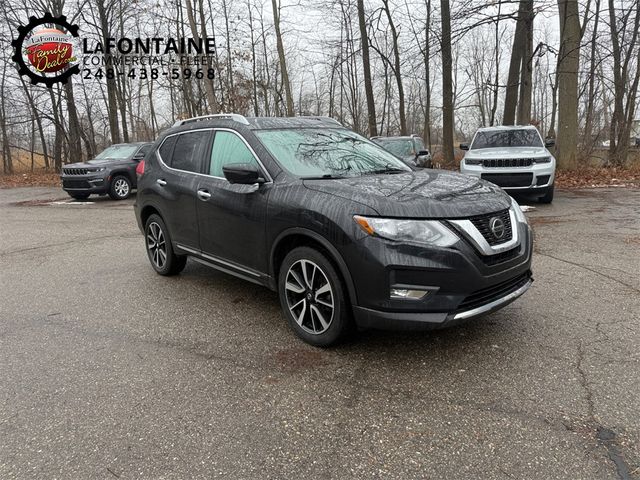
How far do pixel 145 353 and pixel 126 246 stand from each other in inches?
172

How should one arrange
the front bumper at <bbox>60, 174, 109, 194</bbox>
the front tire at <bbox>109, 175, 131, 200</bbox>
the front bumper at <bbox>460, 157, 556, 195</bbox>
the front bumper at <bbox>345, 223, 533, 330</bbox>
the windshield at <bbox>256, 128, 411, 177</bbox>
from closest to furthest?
the front bumper at <bbox>345, 223, 533, 330</bbox>, the windshield at <bbox>256, 128, 411, 177</bbox>, the front bumper at <bbox>460, 157, 556, 195</bbox>, the front bumper at <bbox>60, 174, 109, 194</bbox>, the front tire at <bbox>109, 175, 131, 200</bbox>

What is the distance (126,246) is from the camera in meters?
7.49

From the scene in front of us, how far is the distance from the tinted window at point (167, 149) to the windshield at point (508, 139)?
27.2ft

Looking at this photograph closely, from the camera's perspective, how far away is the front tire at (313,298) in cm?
327

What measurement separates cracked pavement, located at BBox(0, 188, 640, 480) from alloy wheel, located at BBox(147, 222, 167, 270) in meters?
0.60

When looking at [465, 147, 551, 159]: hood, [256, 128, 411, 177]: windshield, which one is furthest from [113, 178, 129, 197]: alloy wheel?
[256, 128, 411, 177]: windshield

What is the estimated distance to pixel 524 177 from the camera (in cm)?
980

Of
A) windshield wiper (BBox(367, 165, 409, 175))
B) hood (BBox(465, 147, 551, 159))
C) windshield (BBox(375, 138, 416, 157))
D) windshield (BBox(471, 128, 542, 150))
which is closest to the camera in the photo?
windshield wiper (BBox(367, 165, 409, 175))

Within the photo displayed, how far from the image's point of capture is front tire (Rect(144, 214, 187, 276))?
5.35m

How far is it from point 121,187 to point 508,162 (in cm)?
1118

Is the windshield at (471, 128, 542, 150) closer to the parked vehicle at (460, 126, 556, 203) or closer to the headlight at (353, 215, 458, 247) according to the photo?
the parked vehicle at (460, 126, 556, 203)

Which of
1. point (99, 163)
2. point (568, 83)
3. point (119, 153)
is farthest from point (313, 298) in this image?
point (568, 83)

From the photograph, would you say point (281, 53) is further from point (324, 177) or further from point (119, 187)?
point (324, 177)

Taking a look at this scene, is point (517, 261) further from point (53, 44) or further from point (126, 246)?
point (53, 44)
